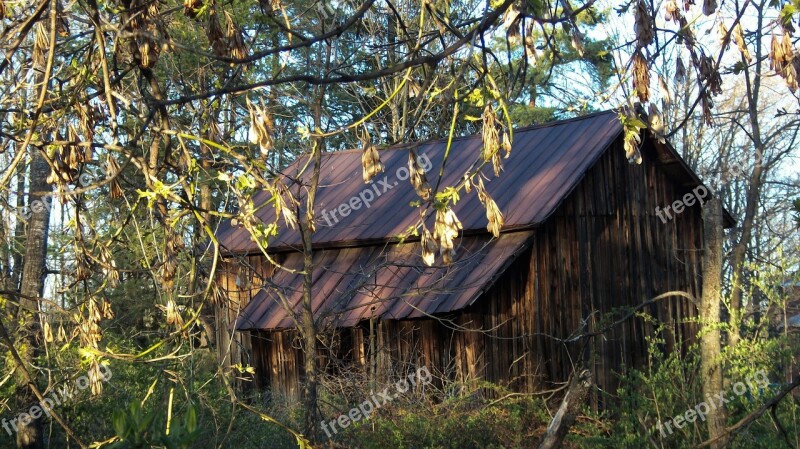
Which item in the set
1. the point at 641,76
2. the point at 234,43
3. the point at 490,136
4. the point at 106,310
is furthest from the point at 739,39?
the point at 106,310

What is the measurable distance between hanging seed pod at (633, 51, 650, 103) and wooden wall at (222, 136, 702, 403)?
901cm

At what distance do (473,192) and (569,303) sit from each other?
2499mm

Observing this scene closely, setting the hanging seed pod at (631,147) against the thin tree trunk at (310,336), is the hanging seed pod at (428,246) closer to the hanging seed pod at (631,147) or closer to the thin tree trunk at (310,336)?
the hanging seed pod at (631,147)

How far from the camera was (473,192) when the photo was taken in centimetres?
1609

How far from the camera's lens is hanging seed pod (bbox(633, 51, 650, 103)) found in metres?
4.41

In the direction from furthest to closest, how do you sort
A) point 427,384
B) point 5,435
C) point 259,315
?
point 259,315 → point 427,384 → point 5,435

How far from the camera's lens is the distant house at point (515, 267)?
1434 cm

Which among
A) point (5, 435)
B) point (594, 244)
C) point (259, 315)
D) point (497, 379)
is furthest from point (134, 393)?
point (594, 244)

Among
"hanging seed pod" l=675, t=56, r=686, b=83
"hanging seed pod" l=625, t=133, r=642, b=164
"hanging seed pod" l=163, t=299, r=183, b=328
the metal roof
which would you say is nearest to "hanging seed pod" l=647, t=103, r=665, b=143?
"hanging seed pod" l=625, t=133, r=642, b=164

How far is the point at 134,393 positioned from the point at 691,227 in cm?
1158

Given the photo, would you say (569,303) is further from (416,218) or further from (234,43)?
(234,43)

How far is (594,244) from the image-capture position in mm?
16250

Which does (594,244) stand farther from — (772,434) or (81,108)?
(81,108)

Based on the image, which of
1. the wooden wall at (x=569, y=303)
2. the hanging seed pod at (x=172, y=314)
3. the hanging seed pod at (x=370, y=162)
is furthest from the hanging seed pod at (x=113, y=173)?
the wooden wall at (x=569, y=303)
